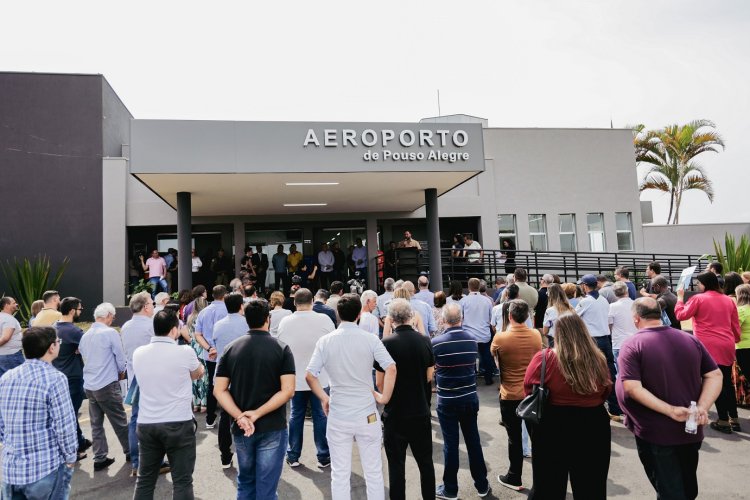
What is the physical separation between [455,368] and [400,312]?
74 cm

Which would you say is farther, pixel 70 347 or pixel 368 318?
A: pixel 368 318

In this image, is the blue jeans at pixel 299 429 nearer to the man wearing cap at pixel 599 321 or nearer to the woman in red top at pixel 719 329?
the man wearing cap at pixel 599 321

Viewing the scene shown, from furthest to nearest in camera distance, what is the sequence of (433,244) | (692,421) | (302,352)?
(433,244) < (302,352) < (692,421)

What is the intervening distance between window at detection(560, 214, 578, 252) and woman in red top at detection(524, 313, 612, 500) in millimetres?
Answer: 16617

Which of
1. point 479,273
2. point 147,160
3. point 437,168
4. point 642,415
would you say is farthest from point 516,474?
point 479,273

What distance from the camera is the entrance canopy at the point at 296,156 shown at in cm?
958

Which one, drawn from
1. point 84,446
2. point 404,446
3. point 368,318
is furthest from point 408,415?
point 84,446

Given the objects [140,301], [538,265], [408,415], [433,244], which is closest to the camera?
[408,415]

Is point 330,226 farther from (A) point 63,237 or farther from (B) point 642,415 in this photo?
(B) point 642,415

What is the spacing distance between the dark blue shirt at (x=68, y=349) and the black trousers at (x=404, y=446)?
383 centimetres

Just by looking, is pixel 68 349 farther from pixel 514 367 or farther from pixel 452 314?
pixel 514 367

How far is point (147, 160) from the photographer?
9469mm

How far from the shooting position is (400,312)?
4.03m

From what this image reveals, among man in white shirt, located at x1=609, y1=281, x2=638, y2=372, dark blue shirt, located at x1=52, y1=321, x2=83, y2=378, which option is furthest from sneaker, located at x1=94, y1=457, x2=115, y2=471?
man in white shirt, located at x1=609, y1=281, x2=638, y2=372
